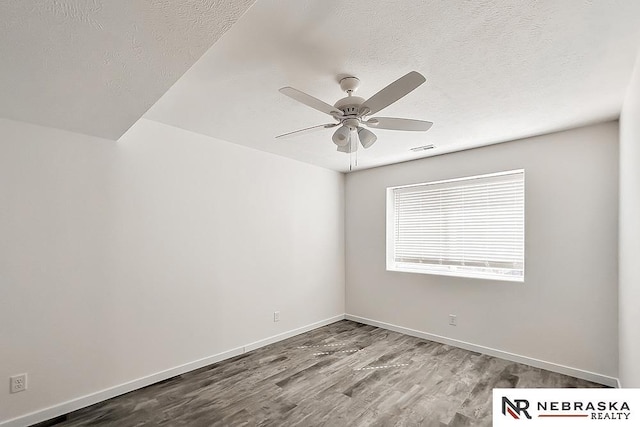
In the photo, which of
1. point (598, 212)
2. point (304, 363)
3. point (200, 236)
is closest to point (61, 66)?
point (200, 236)

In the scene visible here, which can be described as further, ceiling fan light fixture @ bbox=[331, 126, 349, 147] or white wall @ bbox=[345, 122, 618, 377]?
white wall @ bbox=[345, 122, 618, 377]

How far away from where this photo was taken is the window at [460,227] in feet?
11.5

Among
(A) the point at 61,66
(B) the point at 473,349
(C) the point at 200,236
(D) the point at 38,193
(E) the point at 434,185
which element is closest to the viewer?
(A) the point at 61,66

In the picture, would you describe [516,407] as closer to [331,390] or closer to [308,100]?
[331,390]

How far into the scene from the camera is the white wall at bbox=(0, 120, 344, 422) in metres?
2.23

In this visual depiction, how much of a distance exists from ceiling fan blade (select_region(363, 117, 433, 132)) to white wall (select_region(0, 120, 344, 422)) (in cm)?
194

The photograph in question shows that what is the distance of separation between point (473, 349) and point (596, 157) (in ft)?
7.95

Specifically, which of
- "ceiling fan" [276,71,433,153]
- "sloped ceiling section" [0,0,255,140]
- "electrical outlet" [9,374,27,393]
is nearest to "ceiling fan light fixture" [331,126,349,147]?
"ceiling fan" [276,71,433,153]

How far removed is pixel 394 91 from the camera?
174 centimetres

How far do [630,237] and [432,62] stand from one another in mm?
1860

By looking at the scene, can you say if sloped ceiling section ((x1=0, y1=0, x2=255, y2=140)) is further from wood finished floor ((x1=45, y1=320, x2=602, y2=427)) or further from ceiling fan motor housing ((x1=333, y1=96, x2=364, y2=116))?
wood finished floor ((x1=45, y1=320, x2=602, y2=427))

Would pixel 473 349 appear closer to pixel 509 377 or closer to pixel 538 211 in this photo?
pixel 509 377

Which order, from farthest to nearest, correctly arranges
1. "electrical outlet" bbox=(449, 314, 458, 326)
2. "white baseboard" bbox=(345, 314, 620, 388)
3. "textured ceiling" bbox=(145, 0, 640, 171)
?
"electrical outlet" bbox=(449, 314, 458, 326) < "white baseboard" bbox=(345, 314, 620, 388) < "textured ceiling" bbox=(145, 0, 640, 171)

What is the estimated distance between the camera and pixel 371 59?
1844mm
